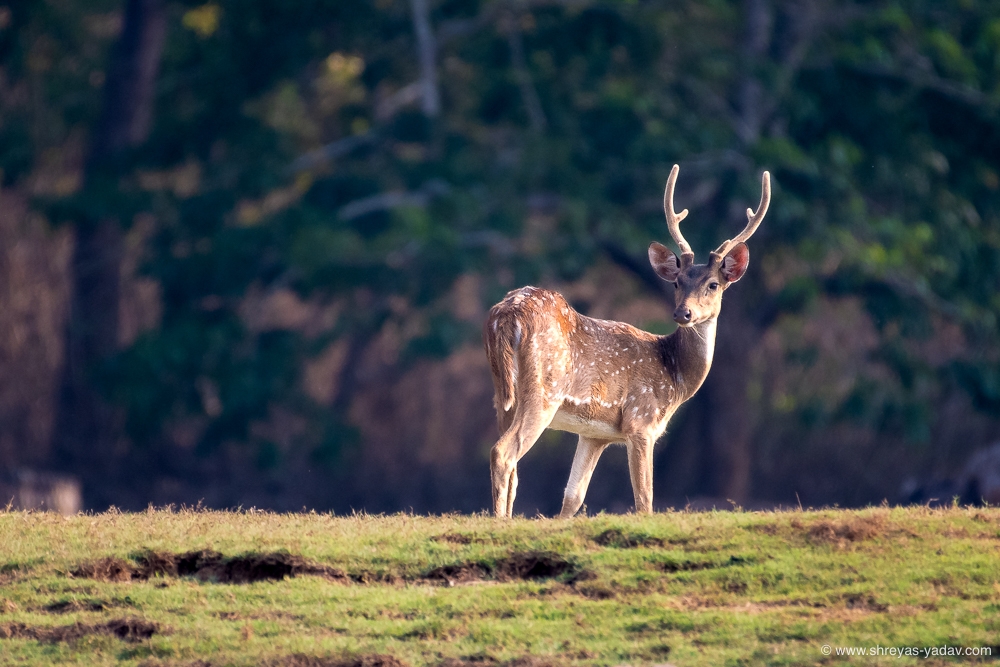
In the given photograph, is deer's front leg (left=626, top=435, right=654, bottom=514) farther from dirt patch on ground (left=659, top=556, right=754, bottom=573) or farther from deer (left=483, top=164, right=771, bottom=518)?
dirt patch on ground (left=659, top=556, right=754, bottom=573)

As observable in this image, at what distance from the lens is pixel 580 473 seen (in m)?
10.6

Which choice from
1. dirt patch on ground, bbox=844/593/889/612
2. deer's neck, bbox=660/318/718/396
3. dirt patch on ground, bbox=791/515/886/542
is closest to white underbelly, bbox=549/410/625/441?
deer's neck, bbox=660/318/718/396

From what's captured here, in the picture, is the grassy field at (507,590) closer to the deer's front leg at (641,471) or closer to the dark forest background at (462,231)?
the deer's front leg at (641,471)

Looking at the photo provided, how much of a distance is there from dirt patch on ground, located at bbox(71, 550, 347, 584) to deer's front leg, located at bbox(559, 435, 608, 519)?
236cm

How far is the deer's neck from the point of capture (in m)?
10.9

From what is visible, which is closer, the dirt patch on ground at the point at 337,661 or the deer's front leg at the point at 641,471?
the dirt patch on ground at the point at 337,661

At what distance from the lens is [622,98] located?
19.9 metres

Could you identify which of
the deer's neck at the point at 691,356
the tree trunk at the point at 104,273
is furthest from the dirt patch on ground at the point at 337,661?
the tree trunk at the point at 104,273

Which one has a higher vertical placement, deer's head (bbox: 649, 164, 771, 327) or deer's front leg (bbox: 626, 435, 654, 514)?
deer's head (bbox: 649, 164, 771, 327)

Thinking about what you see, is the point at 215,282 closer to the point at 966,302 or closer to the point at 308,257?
the point at 308,257

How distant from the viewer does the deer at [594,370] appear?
9.93 m

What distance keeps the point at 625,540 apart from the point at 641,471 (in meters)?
1.42

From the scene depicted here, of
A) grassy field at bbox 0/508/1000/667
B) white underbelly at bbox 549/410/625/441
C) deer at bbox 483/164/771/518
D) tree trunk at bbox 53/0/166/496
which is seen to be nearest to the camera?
grassy field at bbox 0/508/1000/667

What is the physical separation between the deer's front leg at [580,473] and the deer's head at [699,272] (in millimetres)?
1047
